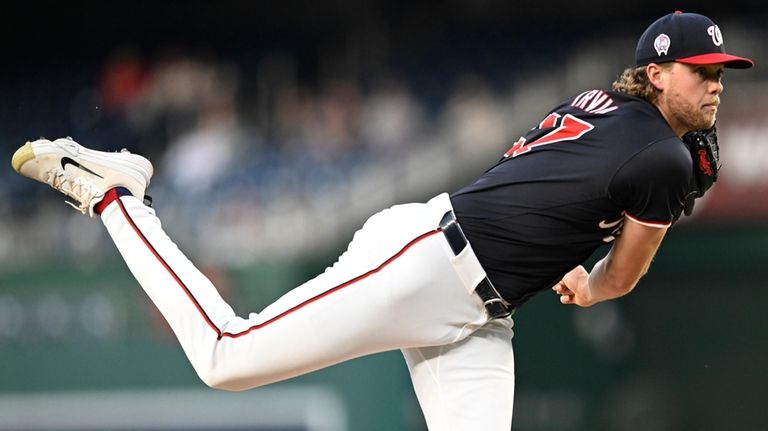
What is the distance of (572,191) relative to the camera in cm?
316

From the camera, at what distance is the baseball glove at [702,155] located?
3.31 meters

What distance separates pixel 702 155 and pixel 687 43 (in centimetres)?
34

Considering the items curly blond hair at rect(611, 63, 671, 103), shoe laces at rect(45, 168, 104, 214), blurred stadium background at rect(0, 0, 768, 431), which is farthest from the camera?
blurred stadium background at rect(0, 0, 768, 431)

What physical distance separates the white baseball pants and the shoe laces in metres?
0.22

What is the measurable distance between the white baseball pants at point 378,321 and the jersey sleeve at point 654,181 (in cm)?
47

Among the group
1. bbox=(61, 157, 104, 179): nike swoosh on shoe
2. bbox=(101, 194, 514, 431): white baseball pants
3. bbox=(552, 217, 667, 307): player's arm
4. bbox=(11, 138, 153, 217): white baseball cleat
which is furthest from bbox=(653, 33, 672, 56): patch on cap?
bbox=(61, 157, 104, 179): nike swoosh on shoe

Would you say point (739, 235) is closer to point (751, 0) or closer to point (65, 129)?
point (751, 0)

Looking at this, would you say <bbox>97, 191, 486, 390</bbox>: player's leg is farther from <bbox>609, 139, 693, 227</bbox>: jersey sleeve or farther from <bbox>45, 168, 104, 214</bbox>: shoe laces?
<bbox>609, 139, 693, 227</bbox>: jersey sleeve

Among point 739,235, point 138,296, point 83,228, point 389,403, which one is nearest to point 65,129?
point 83,228

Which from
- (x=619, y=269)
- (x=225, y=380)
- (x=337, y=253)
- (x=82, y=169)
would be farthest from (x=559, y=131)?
(x=337, y=253)

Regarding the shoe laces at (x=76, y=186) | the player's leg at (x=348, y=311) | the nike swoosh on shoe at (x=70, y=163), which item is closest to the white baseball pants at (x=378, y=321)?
the player's leg at (x=348, y=311)

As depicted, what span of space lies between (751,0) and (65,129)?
208 inches

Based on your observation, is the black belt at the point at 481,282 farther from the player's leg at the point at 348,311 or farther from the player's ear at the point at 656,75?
the player's ear at the point at 656,75

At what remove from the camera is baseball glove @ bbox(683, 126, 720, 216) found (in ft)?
10.9
